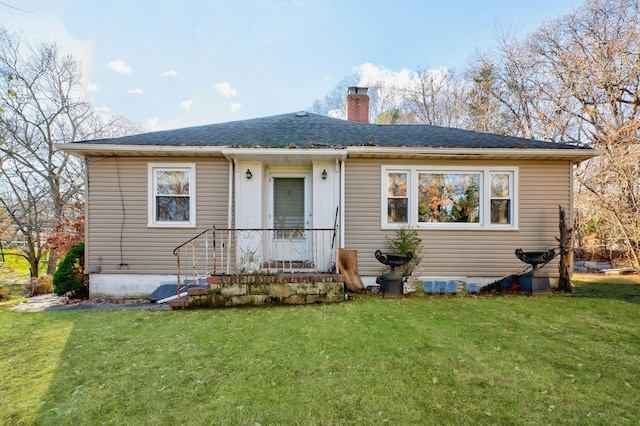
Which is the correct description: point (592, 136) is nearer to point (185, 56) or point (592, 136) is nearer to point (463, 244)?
point (463, 244)

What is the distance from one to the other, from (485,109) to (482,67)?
2562 mm

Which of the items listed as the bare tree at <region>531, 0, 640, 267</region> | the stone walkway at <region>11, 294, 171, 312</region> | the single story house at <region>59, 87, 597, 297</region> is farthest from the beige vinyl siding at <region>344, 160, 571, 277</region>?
the stone walkway at <region>11, 294, 171, 312</region>

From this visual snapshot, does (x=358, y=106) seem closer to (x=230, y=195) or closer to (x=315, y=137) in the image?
(x=315, y=137)

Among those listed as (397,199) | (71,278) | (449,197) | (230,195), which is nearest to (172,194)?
(230,195)

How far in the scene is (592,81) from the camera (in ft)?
40.6

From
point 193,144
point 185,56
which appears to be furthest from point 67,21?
point 185,56

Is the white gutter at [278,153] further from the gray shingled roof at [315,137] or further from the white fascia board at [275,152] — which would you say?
the gray shingled roof at [315,137]

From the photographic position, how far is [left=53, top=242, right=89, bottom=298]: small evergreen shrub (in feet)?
21.7

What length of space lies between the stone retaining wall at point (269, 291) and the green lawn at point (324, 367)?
0.41 m

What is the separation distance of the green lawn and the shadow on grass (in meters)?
1.42

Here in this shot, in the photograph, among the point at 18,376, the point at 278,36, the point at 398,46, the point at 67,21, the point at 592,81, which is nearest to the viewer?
the point at 18,376

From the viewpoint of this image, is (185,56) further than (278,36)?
Yes

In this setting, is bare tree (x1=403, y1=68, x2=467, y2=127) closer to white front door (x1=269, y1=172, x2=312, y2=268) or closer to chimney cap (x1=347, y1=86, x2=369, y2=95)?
chimney cap (x1=347, y1=86, x2=369, y2=95)

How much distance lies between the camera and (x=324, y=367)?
3064 mm
